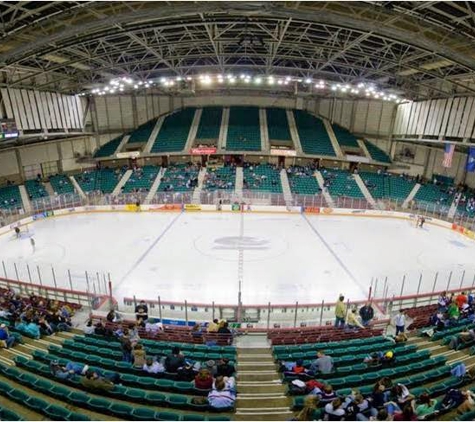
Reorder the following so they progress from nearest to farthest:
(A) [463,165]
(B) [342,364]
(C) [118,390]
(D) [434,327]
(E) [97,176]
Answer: (C) [118,390], (B) [342,364], (D) [434,327], (A) [463,165], (E) [97,176]

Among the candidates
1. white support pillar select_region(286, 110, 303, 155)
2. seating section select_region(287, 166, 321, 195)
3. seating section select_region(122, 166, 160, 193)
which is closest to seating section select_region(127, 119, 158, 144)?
seating section select_region(122, 166, 160, 193)

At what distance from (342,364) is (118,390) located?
5.47m

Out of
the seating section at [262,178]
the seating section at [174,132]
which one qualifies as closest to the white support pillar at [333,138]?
the seating section at [262,178]

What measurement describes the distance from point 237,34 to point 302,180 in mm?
15809

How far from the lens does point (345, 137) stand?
133 feet

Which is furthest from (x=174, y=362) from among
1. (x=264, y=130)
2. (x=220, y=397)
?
(x=264, y=130)

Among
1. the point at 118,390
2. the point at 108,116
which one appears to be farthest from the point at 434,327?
the point at 108,116

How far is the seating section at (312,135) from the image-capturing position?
1473 inches

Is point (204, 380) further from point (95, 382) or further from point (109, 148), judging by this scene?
point (109, 148)

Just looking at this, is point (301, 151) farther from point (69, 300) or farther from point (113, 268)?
point (69, 300)

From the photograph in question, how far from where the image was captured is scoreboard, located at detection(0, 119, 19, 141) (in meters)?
24.6

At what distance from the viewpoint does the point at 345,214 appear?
2952 centimetres

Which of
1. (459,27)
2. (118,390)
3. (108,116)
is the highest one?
(459,27)

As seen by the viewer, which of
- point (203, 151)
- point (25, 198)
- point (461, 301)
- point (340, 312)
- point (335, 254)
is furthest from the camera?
point (203, 151)
